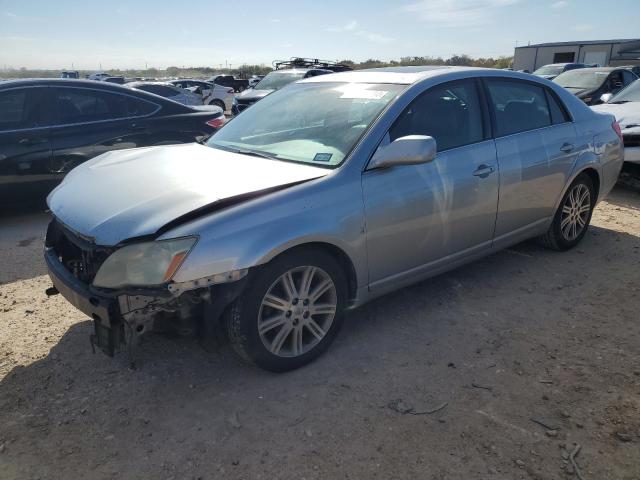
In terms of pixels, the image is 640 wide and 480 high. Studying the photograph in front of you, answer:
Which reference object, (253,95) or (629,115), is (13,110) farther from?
(253,95)

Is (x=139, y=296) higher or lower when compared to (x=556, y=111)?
lower

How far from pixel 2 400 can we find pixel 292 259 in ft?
5.73

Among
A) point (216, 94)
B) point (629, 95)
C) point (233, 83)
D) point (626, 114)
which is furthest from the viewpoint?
point (233, 83)

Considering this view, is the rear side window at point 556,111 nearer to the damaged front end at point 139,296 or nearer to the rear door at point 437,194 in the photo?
the rear door at point 437,194

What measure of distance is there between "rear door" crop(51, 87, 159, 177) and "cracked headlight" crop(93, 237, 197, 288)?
3848 millimetres

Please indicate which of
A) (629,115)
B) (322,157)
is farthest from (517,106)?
(629,115)

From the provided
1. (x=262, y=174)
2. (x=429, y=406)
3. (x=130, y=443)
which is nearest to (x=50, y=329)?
(x=130, y=443)

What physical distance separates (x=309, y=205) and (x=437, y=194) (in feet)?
3.31

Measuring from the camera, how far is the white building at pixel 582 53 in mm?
31281

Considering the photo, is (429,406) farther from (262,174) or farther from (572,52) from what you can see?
(572,52)

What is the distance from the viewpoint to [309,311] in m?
2.98

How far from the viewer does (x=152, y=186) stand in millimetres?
2895

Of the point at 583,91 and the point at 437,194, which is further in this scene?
the point at 583,91

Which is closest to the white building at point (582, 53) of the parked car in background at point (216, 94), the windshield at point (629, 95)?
the parked car in background at point (216, 94)
